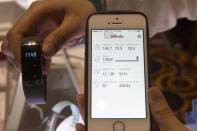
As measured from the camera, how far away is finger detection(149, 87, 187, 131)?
528 millimetres

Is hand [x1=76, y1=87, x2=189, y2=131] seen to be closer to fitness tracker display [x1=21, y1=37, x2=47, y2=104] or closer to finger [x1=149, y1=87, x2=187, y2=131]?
finger [x1=149, y1=87, x2=187, y2=131]

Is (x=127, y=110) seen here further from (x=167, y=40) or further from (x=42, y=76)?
(x=167, y=40)

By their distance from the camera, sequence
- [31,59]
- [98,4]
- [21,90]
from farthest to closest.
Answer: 1. [21,90]
2. [98,4]
3. [31,59]

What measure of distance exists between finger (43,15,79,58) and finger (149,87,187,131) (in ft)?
0.44

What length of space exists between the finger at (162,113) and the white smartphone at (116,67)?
0.02 m

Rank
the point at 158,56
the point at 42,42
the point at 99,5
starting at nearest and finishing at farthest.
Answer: the point at 42,42 < the point at 99,5 < the point at 158,56

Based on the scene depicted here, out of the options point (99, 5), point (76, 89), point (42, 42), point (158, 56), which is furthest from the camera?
point (158, 56)

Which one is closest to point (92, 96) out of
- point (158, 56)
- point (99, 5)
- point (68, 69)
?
point (99, 5)

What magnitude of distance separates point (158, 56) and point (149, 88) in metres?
1.19

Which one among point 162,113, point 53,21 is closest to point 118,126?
point 162,113

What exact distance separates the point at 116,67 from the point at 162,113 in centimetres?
9

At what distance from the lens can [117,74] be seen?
0.57 m

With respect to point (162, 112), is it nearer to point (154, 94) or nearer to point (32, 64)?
point (154, 94)

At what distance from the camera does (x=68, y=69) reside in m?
0.83
